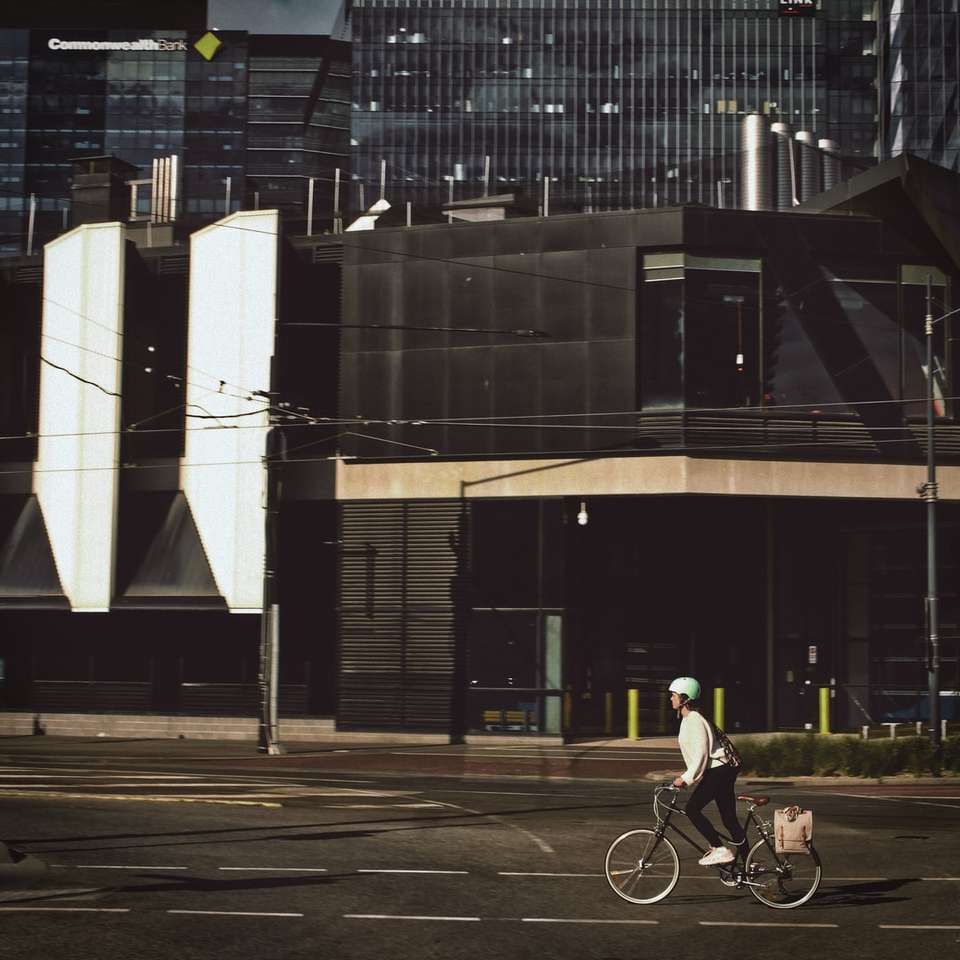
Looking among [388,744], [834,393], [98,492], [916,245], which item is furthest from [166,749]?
[916,245]

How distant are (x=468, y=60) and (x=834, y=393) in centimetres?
11095

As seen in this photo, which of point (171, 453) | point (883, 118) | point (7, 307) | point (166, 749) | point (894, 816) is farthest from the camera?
point (883, 118)

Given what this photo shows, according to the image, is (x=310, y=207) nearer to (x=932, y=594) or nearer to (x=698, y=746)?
(x=932, y=594)

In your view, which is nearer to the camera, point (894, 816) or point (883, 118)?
point (894, 816)

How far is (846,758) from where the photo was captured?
87.1ft

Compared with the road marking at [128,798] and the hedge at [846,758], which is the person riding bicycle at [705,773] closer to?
the road marking at [128,798]

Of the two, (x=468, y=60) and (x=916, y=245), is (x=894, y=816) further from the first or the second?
(x=468, y=60)

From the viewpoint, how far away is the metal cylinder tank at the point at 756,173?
1539 inches

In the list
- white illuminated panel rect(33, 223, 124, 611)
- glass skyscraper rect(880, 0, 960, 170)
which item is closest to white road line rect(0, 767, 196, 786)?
white illuminated panel rect(33, 223, 124, 611)

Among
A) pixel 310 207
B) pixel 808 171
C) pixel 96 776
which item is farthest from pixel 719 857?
pixel 808 171

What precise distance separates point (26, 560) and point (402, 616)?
10.3 meters

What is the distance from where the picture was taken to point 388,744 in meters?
34.9

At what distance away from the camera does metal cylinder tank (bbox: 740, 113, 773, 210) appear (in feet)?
128

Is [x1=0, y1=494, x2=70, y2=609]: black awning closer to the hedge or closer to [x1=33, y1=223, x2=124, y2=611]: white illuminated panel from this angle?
[x1=33, y1=223, x2=124, y2=611]: white illuminated panel
